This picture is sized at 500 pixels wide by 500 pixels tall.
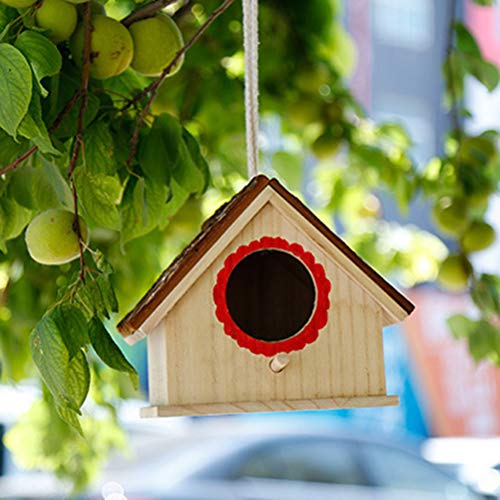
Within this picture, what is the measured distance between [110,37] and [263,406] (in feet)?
1.02

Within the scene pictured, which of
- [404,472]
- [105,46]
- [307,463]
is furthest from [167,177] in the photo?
[404,472]

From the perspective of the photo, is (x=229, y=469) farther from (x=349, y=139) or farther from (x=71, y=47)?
(x=71, y=47)

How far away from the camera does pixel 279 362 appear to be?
27.2 inches

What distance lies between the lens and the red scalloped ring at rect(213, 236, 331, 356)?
0.71 metres

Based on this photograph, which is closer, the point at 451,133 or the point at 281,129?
the point at 451,133

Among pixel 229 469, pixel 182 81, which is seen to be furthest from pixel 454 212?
pixel 229 469

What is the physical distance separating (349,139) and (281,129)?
251 mm

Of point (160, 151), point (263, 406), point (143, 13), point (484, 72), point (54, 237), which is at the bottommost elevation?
point (263, 406)

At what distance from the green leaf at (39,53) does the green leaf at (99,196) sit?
7cm

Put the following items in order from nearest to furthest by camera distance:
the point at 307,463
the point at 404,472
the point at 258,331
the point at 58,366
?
1. the point at 58,366
2. the point at 258,331
3. the point at 307,463
4. the point at 404,472

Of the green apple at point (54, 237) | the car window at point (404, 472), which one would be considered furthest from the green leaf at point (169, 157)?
the car window at point (404, 472)

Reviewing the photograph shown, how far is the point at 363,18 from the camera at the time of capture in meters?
5.93

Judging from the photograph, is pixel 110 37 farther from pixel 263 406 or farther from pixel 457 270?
pixel 457 270

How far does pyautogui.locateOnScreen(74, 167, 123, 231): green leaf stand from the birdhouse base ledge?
0.47 ft
